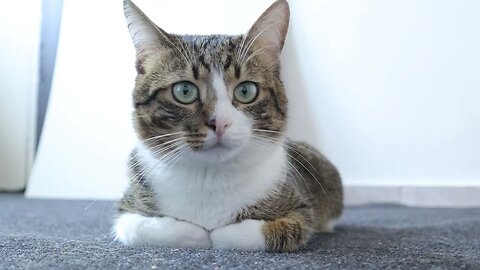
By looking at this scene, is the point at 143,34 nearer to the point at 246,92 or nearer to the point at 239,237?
the point at 246,92

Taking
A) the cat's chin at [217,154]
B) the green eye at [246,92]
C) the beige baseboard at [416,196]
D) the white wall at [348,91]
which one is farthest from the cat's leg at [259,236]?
the beige baseboard at [416,196]

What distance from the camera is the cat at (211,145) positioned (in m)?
1.05

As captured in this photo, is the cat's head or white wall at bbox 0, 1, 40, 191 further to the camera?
white wall at bbox 0, 1, 40, 191

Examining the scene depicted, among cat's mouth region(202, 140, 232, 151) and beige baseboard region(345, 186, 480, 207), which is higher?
cat's mouth region(202, 140, 232, 151)

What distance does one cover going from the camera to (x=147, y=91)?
1136 millimetres

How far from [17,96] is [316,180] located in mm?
1830

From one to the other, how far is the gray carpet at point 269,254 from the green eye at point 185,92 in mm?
295

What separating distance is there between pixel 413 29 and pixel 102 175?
165cm

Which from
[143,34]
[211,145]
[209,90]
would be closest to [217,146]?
[211,145]

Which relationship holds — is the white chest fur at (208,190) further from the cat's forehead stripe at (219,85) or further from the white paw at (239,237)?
the cat's forehead stripe at (219,85)

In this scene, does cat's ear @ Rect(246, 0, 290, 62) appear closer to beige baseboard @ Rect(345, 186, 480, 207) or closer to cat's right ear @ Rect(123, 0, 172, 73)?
cat's right ear @ Rect(123, 0, 172, 73)

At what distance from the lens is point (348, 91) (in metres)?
2.62

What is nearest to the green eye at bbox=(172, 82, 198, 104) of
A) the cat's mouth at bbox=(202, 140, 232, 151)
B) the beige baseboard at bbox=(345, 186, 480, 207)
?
the cat's mouth at bbox=(202, 140, 232, 151)

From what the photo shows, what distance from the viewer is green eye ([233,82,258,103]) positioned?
1.09m
